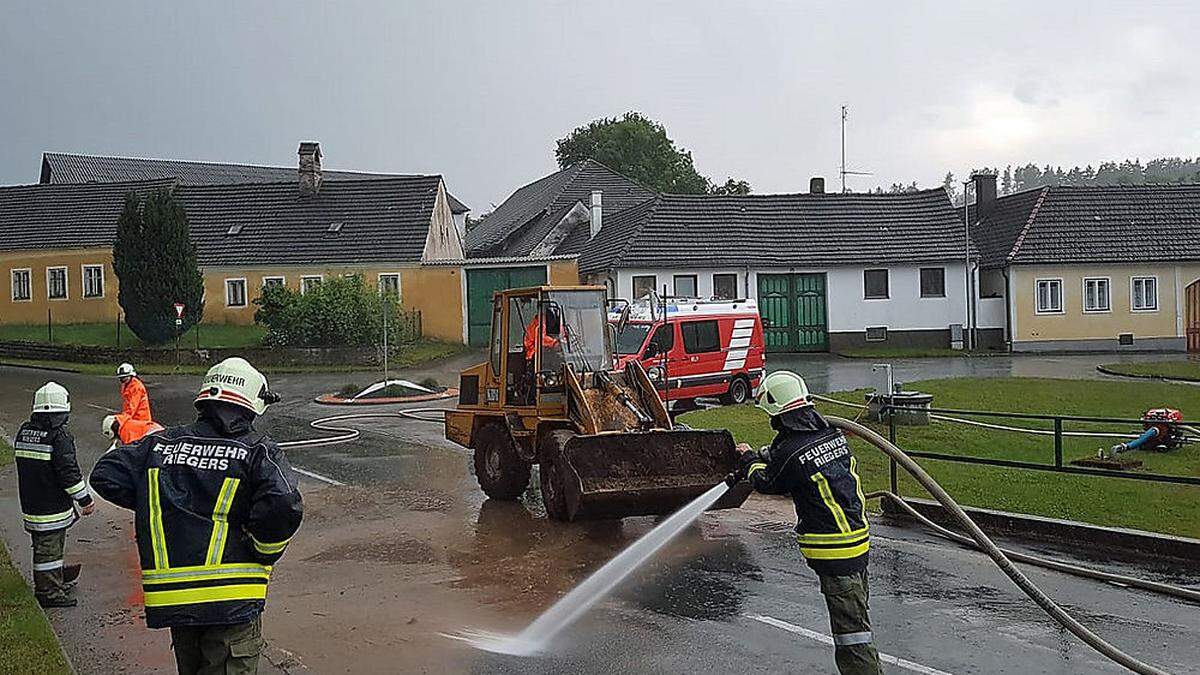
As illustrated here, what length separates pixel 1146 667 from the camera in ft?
21.4

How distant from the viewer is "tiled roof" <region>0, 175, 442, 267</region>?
4225 centimetres

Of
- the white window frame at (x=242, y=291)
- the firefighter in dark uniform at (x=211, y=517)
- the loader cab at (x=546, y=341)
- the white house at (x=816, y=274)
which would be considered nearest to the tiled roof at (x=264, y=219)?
the white window frame at (x=242, y=291)

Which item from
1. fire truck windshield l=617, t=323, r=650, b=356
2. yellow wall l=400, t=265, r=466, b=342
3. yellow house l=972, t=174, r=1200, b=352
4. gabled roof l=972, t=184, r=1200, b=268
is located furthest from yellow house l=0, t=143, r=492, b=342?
gabled roof l=972, t=184, r=1200, b=268

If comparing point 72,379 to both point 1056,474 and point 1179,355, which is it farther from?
point 1179,355

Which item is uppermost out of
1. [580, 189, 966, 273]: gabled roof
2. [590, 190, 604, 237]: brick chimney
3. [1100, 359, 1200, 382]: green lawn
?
[590, 190, 604, 237]: brick chimney

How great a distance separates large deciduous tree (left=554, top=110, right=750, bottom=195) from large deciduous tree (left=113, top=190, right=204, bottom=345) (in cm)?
4773

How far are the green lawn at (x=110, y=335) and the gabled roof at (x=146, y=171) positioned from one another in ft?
72.2

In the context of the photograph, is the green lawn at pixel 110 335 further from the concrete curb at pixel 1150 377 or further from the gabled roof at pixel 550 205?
the concrete curb at pixel 1150 377

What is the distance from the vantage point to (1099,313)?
38375mm

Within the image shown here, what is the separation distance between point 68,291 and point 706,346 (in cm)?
3078

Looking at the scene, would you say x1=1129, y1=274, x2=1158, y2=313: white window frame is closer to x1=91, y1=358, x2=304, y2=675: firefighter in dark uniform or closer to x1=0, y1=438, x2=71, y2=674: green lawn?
x1=0, y1=438, x2=71, y2=674: green lawn

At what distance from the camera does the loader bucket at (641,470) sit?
1045 cm

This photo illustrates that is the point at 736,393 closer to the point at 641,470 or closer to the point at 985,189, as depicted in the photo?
the point at 641,470

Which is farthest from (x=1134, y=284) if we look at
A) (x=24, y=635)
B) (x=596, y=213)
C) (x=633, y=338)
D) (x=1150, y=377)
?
(x=24, y=635)
